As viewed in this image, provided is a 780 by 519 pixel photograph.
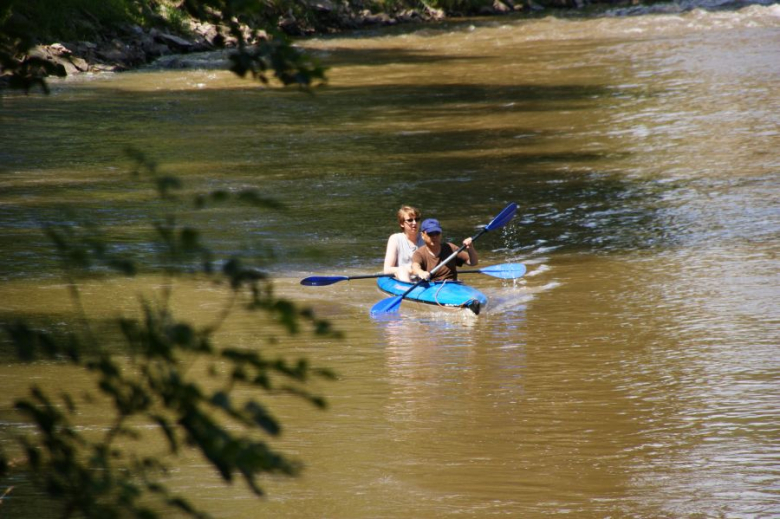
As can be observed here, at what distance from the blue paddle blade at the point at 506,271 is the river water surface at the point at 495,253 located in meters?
0.22

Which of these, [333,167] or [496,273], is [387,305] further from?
[333,167]

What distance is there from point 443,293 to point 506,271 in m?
Answer: 0.83

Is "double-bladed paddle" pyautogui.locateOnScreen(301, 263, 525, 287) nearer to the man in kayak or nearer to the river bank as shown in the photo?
the man in kayak

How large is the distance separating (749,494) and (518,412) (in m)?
1.60

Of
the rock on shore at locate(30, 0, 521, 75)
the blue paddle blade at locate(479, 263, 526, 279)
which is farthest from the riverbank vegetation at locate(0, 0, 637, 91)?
the blue paddle blade at locate(479, 263, 526, 279)

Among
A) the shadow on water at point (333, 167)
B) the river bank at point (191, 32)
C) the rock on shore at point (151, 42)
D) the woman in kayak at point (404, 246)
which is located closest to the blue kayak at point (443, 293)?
the woman in kayak at point (404, 246)

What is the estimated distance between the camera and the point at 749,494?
5.39 m

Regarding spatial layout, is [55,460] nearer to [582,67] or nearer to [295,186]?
[295,186]

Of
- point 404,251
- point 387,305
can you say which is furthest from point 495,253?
point 387,305

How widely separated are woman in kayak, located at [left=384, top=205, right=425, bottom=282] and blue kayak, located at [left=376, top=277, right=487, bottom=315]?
94mm

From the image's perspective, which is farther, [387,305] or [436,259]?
[436,259]

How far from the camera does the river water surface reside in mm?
5727

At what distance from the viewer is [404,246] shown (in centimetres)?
985

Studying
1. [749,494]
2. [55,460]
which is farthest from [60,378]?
[55,460]
